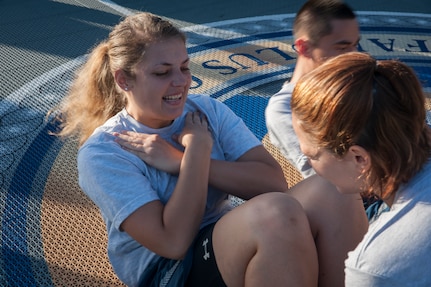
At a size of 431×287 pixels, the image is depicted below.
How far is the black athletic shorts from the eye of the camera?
1.78 m

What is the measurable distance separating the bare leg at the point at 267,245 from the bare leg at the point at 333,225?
10 cm

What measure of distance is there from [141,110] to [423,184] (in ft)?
3.35

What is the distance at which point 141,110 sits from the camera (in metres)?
2.06

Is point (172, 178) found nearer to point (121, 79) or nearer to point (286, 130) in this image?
point (121, 79)

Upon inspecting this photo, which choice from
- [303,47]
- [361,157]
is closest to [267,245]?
[361,157]

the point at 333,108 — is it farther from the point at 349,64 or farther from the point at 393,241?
the point at 393,241

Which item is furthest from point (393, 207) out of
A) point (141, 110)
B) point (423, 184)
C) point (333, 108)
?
point (141, 110)

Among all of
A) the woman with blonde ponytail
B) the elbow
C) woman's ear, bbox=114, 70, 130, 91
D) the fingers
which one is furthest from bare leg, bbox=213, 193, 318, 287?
woman's ear, bbox=114, 70, 130, 91

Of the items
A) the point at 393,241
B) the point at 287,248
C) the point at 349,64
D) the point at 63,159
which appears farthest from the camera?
the point at 63,159

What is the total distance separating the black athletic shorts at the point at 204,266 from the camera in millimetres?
1782

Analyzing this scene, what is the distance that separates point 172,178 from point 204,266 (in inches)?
12.8

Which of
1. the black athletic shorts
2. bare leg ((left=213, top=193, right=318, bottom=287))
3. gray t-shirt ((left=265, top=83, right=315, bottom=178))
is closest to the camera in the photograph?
bare leg ((left=213, top=193, right=318, bottom=287))

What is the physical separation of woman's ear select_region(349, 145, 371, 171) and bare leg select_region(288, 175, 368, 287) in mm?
429

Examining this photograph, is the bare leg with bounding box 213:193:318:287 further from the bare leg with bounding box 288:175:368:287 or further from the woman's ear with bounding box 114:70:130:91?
the woman's ear with bounding box 114:70:130:91
